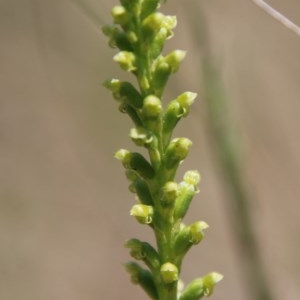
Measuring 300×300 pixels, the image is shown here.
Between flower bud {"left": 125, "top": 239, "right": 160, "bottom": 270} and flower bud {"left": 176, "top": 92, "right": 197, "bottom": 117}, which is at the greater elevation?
flower bud {"left": 176, "top": 92, "right": 197, "bottom": 117}

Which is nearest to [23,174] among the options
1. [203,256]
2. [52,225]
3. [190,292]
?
[52,225]

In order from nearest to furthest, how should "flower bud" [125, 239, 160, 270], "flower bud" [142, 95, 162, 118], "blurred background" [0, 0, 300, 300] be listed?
"flower bud" [142, 95, 162, 118] < "flower bud" [125, 239, 160, 270] < "blurred background" [0, 0, 300, 300]

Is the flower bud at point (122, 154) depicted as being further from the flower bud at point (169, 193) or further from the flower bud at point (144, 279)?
the flower bud at point (144, 279)

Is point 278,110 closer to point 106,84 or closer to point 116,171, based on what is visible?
point 116,171

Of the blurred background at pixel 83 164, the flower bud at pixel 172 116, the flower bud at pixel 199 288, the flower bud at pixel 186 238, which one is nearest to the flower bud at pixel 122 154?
the flower bud at pixel 172 116

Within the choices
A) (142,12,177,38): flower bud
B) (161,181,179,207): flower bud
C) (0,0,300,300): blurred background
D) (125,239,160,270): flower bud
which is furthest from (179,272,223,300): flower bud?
(0,0,300,300): blurred background

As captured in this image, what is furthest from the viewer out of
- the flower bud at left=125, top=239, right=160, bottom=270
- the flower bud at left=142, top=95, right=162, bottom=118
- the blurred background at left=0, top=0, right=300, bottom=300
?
the blurred background at left=0, top=0, right=300, bottom=300

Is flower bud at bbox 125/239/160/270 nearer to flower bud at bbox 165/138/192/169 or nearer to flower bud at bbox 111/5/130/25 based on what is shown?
flower bud at bbox 165/138/192/169
